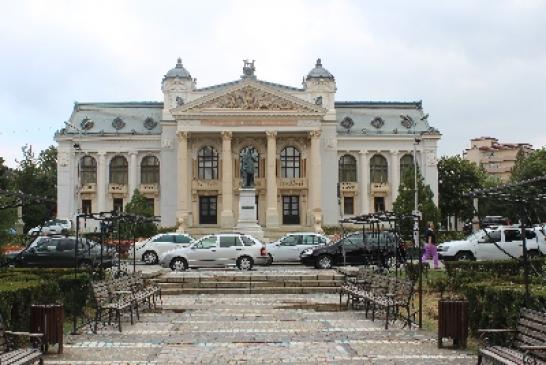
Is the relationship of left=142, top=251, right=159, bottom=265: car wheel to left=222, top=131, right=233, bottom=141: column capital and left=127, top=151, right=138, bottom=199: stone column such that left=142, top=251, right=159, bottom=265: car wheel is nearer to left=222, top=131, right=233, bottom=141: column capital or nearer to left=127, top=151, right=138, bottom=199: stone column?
left=222, top=131, right=233, bottom=141: column capital

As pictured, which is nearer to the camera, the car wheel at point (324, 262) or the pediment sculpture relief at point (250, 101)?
the car wheel at point (324, 262)

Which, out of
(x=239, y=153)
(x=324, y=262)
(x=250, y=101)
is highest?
(x=250, y=101)

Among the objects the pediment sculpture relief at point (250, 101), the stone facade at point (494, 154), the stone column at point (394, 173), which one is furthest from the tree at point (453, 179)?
the stone facade at point (494, 154)

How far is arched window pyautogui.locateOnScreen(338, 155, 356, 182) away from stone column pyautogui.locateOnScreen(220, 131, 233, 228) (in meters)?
10.9

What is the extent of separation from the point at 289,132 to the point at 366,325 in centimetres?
5756

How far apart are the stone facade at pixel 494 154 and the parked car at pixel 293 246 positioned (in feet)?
334

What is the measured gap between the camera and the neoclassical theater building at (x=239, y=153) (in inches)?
2874

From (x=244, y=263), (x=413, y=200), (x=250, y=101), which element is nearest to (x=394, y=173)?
(x=250, y=101)

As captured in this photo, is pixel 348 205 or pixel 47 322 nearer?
pixel 47 322

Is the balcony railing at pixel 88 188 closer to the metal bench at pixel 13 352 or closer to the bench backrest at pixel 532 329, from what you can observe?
the metal bench at pixel 13 352

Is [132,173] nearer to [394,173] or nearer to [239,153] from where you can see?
[239,153]

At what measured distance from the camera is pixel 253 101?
240 ft

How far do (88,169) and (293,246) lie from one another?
44.2 metres

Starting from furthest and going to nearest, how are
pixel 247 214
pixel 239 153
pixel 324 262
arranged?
pixel 239 153
pixel 247 214
pixel 324 262
